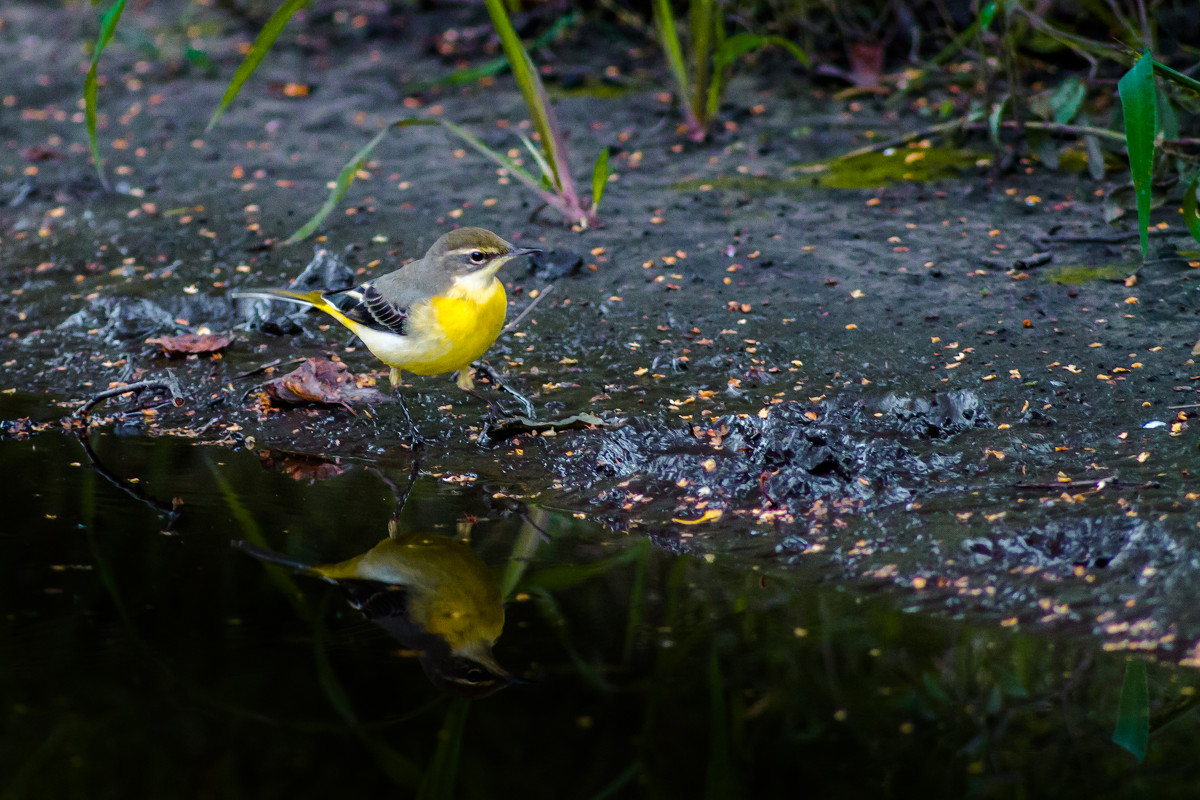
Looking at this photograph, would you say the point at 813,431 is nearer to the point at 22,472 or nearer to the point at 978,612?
the point at 978,612

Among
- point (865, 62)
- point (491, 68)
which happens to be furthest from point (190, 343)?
point (865, 62)

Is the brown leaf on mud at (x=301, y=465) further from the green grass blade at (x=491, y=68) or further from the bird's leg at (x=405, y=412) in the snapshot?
the green grass blade at (x=491, y=68)

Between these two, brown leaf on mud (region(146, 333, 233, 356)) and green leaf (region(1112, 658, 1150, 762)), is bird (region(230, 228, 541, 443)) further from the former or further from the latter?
green leaf (region(1112, 658, 1150, 762))

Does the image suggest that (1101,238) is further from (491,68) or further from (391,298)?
(491,68)

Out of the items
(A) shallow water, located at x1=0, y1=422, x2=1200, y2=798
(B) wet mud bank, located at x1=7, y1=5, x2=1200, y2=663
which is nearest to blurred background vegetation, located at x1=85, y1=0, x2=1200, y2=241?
(B) wet mud bank, located at x1=7, y1=5, x2=1200, y2=663

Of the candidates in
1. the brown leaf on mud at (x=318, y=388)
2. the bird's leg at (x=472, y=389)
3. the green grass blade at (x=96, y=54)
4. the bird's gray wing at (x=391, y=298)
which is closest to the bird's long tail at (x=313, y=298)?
the bird's gray wing at (x=391, y=298)

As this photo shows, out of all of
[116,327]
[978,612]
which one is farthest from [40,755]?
[116,327]
